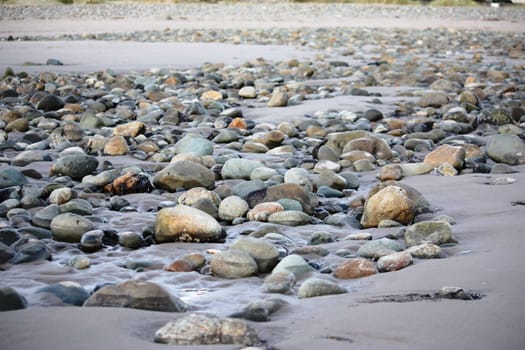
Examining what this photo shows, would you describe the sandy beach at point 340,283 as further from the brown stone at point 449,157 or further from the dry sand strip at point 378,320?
the brown stone at point 449,157

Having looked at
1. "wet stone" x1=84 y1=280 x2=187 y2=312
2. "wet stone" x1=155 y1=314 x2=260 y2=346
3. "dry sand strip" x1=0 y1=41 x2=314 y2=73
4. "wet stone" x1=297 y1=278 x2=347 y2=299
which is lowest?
"wet stone" x1=297 y1=278 x2=347 y2=299

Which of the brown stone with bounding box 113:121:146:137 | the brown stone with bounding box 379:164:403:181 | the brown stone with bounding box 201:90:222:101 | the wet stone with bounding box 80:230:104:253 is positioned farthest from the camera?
the brown stone with bounding box 201:90:222:101

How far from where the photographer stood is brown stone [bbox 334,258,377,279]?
6.27 ft

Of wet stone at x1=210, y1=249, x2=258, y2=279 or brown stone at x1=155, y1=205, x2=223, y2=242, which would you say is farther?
brown stone at x1=155, y1=205, x2=223, y2=242

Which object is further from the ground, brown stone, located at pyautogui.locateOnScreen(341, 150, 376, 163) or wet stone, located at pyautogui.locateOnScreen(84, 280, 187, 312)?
wet stone, located at pyautogui.locateOnScreen(84, 280, 187, 312)

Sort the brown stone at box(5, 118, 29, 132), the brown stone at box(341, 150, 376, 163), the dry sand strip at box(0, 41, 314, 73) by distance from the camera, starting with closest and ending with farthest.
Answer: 1. the brown stone at box(341, 150, 376, 163)
2. the brown stone at box(5, 118, 29, 132)
3. the dry sand strip at box(0, 41, 314, 73)

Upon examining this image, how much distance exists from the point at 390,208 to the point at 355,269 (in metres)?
0.57

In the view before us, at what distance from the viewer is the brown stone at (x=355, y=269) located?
6.27ft

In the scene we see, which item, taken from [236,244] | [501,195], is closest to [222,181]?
[236,244]

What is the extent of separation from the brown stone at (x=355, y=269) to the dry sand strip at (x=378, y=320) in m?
0.04

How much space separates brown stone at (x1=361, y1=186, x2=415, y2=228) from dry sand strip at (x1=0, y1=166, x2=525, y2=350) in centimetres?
48

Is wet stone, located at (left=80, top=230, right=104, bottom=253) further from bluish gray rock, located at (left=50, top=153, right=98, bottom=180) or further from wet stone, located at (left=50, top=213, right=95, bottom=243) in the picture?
bluish gray rock, located at (left=50, top=153, right=98, bottom=180)

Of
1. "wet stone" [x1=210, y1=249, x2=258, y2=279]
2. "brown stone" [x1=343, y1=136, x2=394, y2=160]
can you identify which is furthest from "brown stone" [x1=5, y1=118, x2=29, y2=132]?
"wet stone" [x1=210, y1=249, x2=258, y2=279]

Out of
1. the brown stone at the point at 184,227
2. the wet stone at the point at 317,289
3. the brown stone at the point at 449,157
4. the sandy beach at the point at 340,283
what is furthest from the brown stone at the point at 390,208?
the brown stone at the point at 449,157
